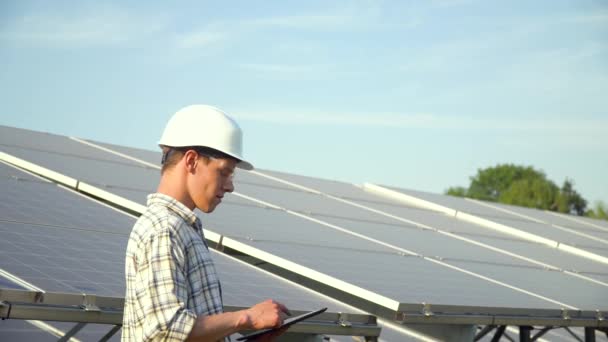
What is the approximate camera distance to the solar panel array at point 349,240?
8.73 meters

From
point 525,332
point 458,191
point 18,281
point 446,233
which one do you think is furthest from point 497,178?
point 18,281

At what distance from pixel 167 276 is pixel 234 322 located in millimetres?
328

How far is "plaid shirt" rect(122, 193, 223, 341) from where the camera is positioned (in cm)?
414

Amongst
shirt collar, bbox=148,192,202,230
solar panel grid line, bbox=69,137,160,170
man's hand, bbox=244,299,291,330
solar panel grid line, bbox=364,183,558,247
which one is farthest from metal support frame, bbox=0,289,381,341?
solar panel grid line, bbox=364,183,558,247

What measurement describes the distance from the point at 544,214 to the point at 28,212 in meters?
17.5

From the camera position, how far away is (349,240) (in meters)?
11.7

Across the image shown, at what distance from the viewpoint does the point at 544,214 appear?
78.7 feet

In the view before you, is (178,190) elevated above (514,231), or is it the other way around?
(514,231)

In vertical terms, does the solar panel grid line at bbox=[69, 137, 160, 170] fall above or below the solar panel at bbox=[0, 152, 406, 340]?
above

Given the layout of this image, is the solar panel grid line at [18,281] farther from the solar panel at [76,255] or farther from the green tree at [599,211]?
the green tree at [599,211]

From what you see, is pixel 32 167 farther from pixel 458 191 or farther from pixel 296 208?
pixel 458 191

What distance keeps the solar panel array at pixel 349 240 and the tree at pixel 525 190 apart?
78.3 meters

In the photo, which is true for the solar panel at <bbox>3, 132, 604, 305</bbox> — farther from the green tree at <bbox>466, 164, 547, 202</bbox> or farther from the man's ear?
A: the green tree at <bbox>466, 164, 547, 202</bbox>

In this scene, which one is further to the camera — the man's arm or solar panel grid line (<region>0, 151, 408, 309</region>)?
solar panel grid line (<region>0, 151, 408, 309</region>)
